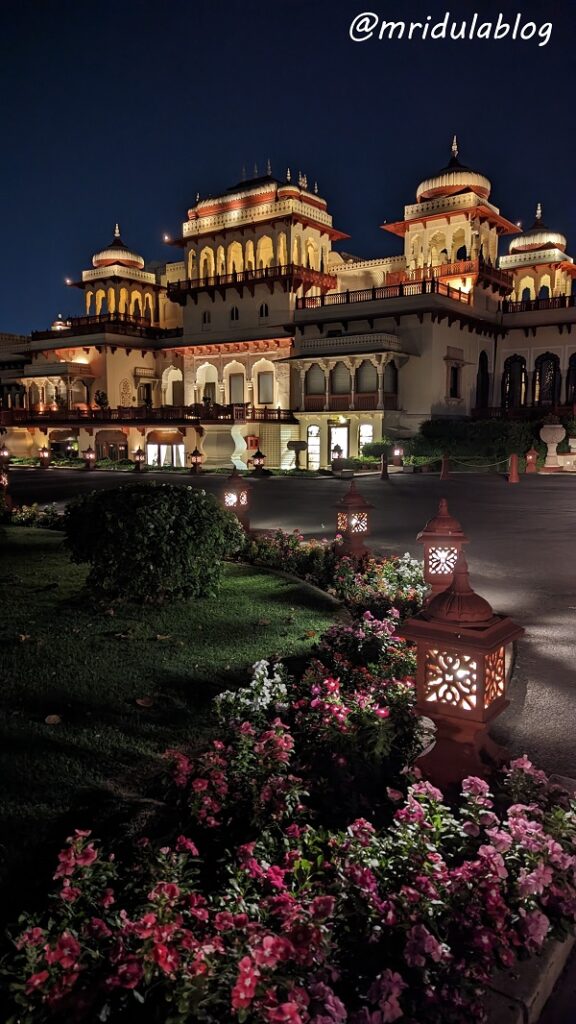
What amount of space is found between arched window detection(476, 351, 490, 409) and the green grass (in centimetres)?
3262

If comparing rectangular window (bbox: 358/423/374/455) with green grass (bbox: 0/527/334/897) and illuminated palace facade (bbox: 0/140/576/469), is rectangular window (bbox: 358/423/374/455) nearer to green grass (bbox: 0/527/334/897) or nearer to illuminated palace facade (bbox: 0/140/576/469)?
illuminated palace facade (bbox: 0/140/576/469)

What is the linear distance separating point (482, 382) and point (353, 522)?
1290 inches

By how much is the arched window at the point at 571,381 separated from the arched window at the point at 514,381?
91.4 inches

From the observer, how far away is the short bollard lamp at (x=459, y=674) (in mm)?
3574

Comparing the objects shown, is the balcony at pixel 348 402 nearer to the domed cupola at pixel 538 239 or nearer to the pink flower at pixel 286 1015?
the domed cupola at pixel 538 239

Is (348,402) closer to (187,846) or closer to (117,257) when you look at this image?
(117,257)

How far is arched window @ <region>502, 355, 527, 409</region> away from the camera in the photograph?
3959 centimetres

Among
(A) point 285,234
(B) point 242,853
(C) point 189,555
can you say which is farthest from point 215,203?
(B) point 242,853

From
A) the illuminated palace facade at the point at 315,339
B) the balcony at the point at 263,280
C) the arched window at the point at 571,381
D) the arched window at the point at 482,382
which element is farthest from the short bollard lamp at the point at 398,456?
the balcony at the point at 263,280

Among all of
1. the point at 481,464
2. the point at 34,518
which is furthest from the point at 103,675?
the point at 481,464

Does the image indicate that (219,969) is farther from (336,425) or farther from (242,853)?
(336,425)

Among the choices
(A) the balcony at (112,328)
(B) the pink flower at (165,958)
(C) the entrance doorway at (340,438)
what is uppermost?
(A) the balcony at (112,328)

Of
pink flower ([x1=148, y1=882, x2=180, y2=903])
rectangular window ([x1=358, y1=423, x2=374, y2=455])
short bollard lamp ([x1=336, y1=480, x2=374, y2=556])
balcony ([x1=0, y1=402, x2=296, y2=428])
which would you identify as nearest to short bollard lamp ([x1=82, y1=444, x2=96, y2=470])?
balcony ([x1=0, y1=402, x2=296, y2=428])

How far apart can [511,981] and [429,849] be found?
516mm
